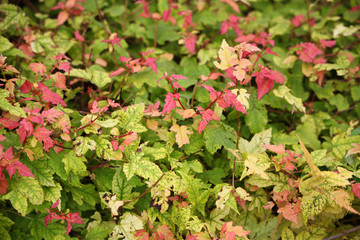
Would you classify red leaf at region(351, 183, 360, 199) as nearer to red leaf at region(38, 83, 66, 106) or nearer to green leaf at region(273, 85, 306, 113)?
green leaf at region(273, 85, 306, 113)

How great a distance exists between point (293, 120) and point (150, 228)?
1.39 m

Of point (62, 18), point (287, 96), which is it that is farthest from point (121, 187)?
point (62, 18)

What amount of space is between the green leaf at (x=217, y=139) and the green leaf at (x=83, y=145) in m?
0.68

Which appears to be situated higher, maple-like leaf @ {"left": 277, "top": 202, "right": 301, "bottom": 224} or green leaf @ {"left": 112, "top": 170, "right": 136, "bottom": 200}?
green leaf @ {"left": 112, "top": 170, "right": 136, "bottom": 200}

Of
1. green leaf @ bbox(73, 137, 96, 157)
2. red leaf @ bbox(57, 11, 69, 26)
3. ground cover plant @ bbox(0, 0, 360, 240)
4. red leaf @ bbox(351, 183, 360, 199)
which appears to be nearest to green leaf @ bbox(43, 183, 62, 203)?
ground cover plant @ bbox(0, 0, 360, 240)

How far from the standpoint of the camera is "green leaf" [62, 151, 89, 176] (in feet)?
5.47

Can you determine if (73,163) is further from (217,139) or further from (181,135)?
(217,139)

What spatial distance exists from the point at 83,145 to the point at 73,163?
0.51 ft

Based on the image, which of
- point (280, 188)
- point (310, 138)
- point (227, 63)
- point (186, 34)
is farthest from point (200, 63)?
point (280, 188)

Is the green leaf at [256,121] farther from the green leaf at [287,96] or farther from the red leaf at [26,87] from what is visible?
the red leaf at [26,87]

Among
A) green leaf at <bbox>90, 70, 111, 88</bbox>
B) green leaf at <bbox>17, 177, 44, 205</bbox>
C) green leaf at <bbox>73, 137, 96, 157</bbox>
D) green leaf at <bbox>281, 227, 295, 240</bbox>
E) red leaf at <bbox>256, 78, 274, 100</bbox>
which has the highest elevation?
green leaf at <bbox>90, 70, 111, 88</bbox>

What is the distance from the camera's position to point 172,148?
1845mm

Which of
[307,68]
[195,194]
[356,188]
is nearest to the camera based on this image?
[356,188]

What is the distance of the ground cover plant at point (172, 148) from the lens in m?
1.60
